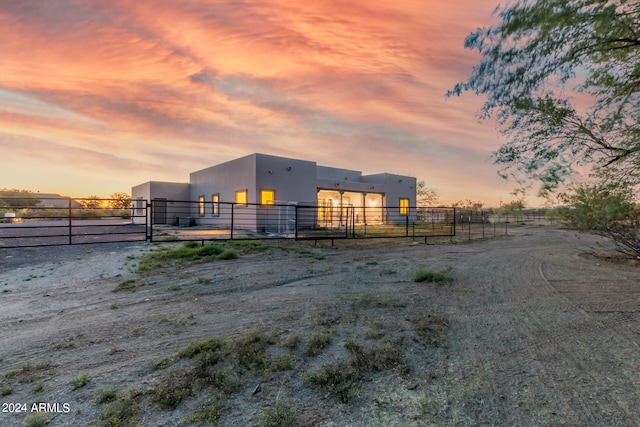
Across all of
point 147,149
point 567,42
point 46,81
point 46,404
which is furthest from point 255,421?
point 147,149

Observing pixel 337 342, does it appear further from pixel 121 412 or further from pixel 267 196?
pixel 267 196

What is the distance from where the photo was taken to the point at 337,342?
9.04ft

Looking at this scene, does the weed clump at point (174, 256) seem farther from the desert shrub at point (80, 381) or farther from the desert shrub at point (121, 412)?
the desert shrub at point (121, 412)

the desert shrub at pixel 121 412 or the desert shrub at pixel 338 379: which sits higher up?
the desert shrub at pixel 121 412

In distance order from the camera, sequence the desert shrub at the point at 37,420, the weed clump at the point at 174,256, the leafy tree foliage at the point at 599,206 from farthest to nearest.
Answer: the weed clump at the point at 174,256, the leafy tree foliage at the point at 599,206, the desert shrub at the point at 37,420

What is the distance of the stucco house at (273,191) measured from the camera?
15.0 meters

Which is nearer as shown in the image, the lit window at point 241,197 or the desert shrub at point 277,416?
the desert shrub at point 277,416

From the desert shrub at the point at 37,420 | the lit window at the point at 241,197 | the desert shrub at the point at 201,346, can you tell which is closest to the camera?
the desert shrub at the point at 37,420

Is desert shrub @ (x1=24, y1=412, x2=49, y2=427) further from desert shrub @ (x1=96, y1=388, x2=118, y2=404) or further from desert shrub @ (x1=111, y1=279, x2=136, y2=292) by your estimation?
desert shrub @ (x1=111, y1=279, x2=136, y2=292)

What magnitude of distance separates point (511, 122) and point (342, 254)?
508 cm

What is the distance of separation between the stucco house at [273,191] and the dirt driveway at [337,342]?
21.0 feet

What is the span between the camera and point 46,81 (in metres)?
8.17

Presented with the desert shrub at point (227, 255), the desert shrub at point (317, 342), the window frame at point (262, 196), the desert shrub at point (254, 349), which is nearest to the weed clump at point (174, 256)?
the desert shrub at point (227, 255)

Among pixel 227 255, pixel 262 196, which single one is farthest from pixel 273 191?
pixel 227 255
